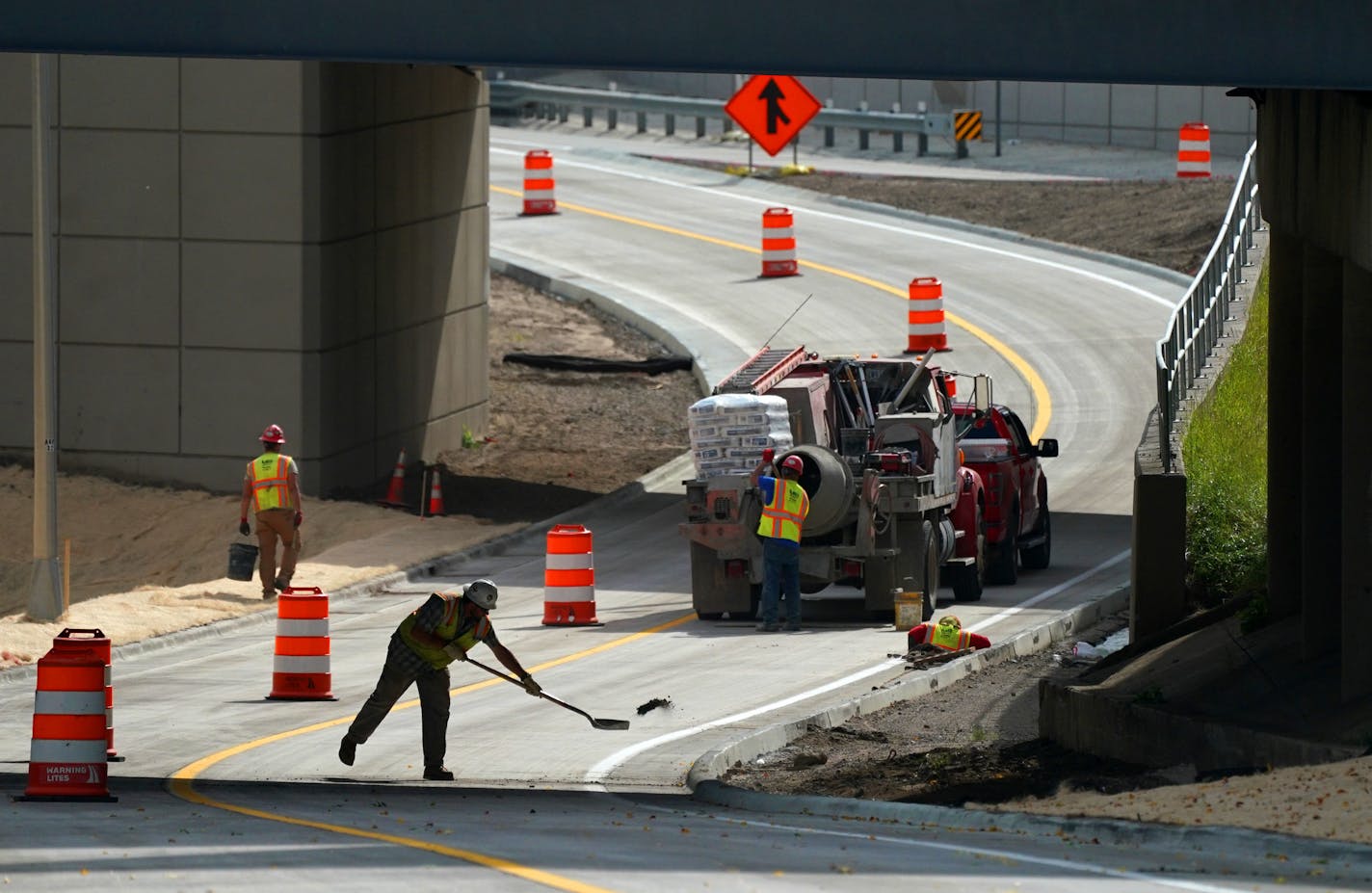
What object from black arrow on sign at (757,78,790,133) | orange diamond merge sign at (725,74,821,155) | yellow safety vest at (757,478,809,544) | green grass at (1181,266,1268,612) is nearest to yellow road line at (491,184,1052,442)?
orange diamond merge sign at (725,74,821,155)

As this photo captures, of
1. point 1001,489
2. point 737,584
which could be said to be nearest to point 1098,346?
point 1001,489

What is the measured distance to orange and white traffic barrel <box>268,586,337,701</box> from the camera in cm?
2039

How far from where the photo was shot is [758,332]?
131ft

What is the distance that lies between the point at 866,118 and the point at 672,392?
776 inches

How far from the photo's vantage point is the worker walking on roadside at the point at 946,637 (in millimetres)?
21812

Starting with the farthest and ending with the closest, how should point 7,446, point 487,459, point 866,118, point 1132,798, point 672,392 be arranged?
point 866,118
point 672,392
point 487,459
point 7,446
point 1132,798

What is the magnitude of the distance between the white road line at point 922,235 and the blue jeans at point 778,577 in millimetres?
19028

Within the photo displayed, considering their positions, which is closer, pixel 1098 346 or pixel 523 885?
pixel 523 885

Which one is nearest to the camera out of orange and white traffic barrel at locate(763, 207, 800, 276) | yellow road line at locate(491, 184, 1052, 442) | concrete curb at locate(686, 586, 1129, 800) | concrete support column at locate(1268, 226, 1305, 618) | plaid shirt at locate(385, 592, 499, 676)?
plaid shirt at locate(385, 592, 499, 676)

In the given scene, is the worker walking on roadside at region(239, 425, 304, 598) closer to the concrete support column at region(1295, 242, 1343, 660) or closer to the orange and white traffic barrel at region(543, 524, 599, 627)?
the orange and white traffic barrel at region(543, 524, 599, 627)

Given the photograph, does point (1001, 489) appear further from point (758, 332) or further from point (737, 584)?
point (758, 332)

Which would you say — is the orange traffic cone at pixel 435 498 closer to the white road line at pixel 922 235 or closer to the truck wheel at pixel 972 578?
the truck wheel at pixel 972 578

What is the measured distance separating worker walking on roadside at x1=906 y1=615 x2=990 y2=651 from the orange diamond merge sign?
22.5m

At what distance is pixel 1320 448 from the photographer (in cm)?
1977
